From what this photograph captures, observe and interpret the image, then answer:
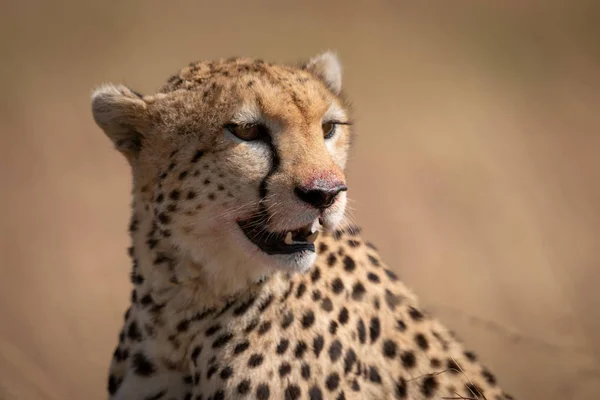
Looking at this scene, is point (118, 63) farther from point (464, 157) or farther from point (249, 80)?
point (249, 80)

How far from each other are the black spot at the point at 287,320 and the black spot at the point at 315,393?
180mm

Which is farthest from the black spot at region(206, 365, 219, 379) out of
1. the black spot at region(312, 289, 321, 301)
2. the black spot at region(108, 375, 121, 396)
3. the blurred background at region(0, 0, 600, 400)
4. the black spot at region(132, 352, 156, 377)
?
the blurred background at region(0, 0, 600, 400)

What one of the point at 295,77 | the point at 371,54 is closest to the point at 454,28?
the point at 371,54

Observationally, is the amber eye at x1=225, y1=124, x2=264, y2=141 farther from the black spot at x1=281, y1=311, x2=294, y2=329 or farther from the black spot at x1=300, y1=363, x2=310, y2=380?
the black spot at x1=300, y1=363, x2=310, y2=380

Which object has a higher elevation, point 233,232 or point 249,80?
point 249,80

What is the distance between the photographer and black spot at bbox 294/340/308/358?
2383 mm

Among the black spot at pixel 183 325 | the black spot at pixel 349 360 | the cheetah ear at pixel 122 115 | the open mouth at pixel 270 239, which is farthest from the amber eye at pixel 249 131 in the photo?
the black spot at pixel 349 360

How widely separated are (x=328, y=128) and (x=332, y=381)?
0.71 meters

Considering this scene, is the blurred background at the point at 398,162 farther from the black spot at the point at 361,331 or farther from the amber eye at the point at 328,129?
the amber eye at the point at 328,129

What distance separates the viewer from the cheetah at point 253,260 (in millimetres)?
2344

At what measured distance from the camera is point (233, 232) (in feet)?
7.82

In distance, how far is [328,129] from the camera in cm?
256

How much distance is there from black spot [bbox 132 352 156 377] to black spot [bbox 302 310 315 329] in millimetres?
460

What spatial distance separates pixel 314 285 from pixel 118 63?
21.7ft
